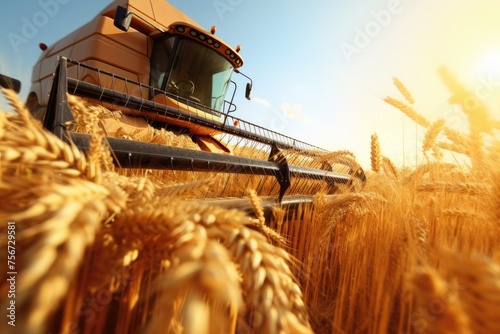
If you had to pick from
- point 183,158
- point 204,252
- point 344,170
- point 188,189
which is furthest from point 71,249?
point 344,170

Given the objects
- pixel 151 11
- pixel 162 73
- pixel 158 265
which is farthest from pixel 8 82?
pixel 151 11

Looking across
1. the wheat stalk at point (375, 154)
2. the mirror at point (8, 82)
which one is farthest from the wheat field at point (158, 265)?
the wheat stalk at point (375, 154)

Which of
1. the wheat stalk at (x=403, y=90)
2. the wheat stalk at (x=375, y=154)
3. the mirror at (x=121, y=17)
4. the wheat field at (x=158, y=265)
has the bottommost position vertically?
the wheat field at (x=158, y=265)

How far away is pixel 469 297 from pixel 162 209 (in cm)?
37

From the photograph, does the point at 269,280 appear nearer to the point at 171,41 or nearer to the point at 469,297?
the point at 469,297

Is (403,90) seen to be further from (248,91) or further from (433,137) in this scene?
(248,91)

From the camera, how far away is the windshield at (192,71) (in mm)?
4047

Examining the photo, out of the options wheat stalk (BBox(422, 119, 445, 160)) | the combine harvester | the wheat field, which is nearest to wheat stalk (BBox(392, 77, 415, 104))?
wheat stalk (BBox(422, 119, 445, 160))

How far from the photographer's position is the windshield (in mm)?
4047

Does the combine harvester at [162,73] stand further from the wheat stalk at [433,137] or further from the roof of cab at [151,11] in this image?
the wheat stalk at [433,137]

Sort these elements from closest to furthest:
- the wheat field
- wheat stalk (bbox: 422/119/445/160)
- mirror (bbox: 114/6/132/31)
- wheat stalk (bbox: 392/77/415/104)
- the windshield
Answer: the wheat field, wheat stalk (bbox: 422/119/445/160), wheat stalk (bbox: 392/77/415/104), mirror (bbox: 114/6/132/31), the windshield

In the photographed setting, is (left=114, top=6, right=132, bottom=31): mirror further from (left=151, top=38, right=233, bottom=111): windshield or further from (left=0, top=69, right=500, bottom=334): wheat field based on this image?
(left=0, top=69, right=500, bottom=334): wheat field

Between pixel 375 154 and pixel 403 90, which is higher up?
pixel 403 90

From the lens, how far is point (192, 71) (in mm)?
4254
